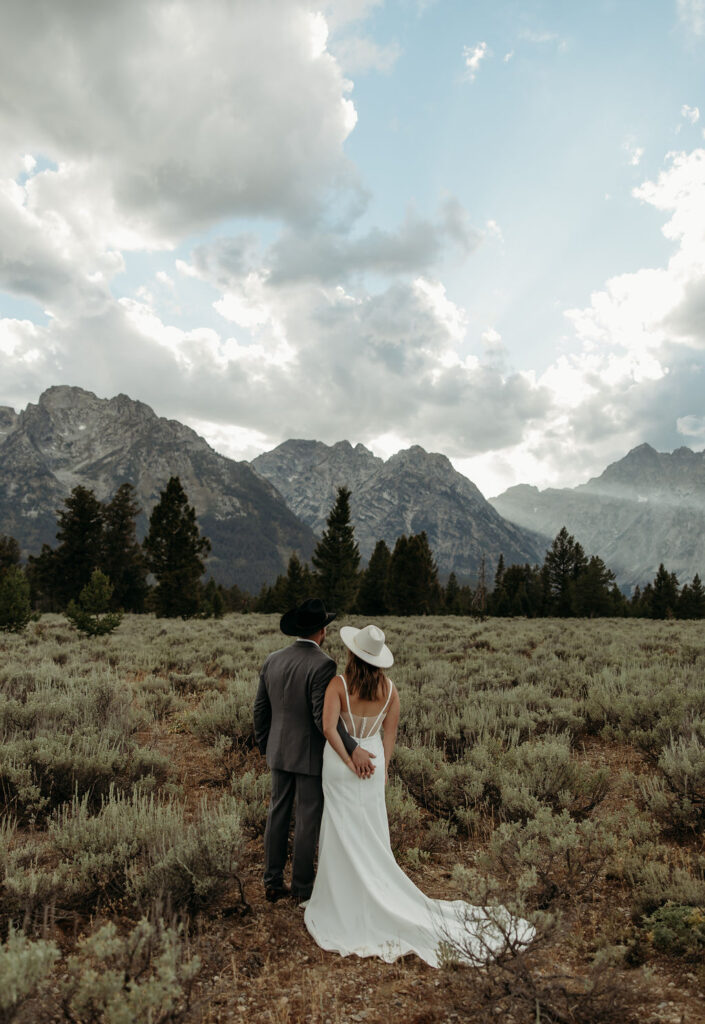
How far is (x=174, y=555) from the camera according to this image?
1410 inches

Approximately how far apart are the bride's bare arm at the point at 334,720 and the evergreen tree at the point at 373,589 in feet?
158

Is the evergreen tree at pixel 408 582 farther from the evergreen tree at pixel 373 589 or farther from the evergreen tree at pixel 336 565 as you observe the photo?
the evergreen tree at pixel 336 565

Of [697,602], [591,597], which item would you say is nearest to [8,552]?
[591,597]

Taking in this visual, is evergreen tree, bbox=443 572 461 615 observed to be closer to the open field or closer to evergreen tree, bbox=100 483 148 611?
evergreen tree, bbox=100 483 148 611

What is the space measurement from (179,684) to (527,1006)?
9.58 metres

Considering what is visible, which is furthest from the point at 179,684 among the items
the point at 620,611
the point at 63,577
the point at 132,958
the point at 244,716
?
the point at 620,611

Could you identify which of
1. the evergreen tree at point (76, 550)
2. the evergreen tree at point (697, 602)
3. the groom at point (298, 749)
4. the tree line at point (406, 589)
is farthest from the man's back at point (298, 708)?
the evergreen tree at point (697, 602)

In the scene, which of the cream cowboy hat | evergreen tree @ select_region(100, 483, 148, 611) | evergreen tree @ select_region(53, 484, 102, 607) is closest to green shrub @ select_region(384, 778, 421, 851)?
the cream cowboy hat

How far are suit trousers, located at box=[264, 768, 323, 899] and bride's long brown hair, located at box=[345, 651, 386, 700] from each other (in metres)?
0.87

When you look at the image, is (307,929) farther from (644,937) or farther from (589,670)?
(589,670)

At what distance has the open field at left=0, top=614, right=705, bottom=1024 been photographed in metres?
3.13

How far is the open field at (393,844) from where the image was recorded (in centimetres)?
313

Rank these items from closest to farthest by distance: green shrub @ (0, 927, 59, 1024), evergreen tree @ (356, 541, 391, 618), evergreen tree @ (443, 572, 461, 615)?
green shrub @ (0, 927, 59, 1024), evergreen tree @ (356, 541, 391, 618), evergreen tree @ (443, 572, 461, 615)

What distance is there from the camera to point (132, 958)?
111 inches
